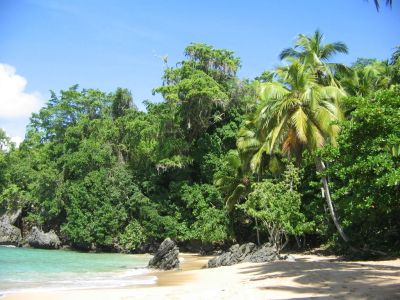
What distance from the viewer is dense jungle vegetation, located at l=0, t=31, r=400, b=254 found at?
14.1 meters

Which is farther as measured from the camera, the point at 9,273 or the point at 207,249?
the point at 207,249

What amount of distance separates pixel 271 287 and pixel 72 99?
125ft

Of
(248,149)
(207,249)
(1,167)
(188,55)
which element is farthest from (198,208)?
(1,167)

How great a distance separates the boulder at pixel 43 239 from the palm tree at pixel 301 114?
2449 centimetres

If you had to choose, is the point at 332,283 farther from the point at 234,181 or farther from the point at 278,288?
the point at 234,181

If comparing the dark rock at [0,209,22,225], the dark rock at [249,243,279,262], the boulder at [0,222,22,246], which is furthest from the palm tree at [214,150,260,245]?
the dark rock at [0,209,22,225]

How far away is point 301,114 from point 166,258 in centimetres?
890

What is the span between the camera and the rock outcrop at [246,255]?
17.7 metres

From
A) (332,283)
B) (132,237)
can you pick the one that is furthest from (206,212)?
(332,283)

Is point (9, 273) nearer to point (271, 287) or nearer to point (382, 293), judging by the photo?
point (271, 287)

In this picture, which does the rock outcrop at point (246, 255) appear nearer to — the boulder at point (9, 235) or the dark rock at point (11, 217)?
the boulder at point (9, 235)

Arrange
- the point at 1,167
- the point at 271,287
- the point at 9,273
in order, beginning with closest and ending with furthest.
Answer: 1. the point at 271,287
2. the point at 9,273
3. the point at 1,167

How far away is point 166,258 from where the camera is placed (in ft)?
63.8

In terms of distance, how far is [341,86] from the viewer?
74.4 feet
